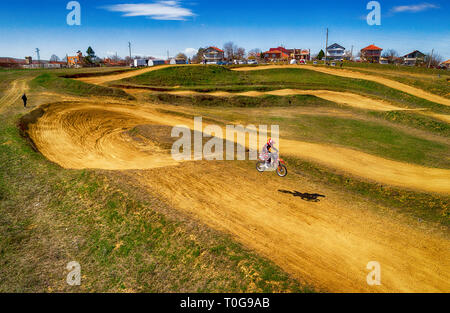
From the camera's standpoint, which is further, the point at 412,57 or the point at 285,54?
the point at 285,54

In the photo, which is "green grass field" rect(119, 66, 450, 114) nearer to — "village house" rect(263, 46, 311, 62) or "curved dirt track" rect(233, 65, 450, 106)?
"curved dirt track" rect(233, 65, 450, 106)

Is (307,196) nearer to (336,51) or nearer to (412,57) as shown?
(336,51)

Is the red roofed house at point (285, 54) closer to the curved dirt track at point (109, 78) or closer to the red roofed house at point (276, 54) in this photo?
the red roofed house at point (276, 54)

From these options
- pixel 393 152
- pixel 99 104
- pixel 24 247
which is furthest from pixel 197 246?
pixel 99 104

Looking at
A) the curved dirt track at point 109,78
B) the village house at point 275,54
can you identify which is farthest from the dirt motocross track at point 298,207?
the village house at point 275,54

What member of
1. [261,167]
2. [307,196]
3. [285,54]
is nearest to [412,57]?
[285,54]
